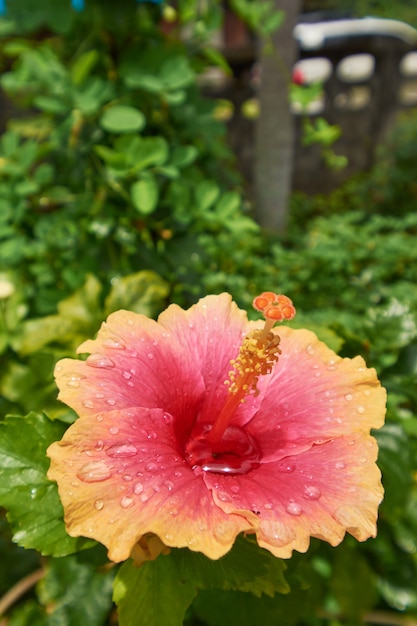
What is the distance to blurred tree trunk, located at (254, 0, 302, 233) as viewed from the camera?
2.42m

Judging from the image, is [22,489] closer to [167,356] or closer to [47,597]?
[167,356]

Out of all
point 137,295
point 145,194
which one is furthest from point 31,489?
point 145,194

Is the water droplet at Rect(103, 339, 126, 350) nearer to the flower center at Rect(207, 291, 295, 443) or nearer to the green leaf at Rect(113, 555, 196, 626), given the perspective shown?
the flower center at Rect(207, 291, 295, 443)

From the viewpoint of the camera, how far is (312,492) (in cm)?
54

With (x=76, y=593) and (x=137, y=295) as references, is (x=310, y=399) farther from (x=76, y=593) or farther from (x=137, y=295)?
(x=76, y=593)

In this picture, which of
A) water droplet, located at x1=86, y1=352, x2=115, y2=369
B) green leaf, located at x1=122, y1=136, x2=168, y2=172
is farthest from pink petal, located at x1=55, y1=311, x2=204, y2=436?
green leaf, located at x1=122, y1=136, x2=168, y2=172

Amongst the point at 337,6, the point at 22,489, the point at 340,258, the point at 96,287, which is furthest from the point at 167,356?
the point at 337,6

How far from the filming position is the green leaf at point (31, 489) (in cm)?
60

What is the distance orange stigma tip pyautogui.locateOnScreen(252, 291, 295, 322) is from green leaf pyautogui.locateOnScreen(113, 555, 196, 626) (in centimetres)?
30

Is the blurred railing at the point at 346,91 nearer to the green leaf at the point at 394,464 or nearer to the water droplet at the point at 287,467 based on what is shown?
the green leaf at the point at 394,464

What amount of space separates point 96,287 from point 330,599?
1.07m

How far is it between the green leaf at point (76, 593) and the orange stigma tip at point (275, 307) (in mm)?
622

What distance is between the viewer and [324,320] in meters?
1.40

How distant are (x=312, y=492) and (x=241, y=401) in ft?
0.53
